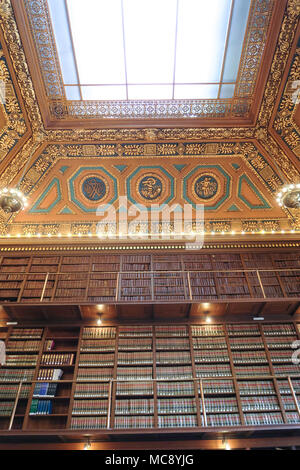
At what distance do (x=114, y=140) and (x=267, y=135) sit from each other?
2.93m

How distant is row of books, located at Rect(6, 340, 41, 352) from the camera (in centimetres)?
498

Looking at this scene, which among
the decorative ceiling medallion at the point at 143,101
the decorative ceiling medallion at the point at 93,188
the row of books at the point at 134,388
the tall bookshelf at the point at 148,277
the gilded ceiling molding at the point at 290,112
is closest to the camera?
the row of books at the point at 134,388

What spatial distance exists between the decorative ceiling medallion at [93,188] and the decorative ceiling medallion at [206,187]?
1.97m

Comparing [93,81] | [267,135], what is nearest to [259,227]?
[267,135]

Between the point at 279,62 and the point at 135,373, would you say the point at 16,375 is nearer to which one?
the point at 135,373

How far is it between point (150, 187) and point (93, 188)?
1.20 meters

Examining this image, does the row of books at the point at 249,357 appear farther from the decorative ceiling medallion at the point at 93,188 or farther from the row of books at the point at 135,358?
the decorative ceiling medallion at the point at 93,188

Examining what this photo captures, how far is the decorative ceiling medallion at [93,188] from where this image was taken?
6664 mm

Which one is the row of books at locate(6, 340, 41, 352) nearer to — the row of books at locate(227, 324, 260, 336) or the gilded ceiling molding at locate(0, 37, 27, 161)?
the row of books at locate(227, 324, 260, 336)

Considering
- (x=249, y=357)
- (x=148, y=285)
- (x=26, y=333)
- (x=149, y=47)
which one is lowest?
(x=249, y=357)

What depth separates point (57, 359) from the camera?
16.0ft

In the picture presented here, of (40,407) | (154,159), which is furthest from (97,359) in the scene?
(154,159)

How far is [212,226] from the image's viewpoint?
6625mm

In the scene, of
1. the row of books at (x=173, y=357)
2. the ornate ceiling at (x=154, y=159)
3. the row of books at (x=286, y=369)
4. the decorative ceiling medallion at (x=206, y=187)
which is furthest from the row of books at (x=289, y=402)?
the decorative ceiling medallion at (x=206, y=187)
